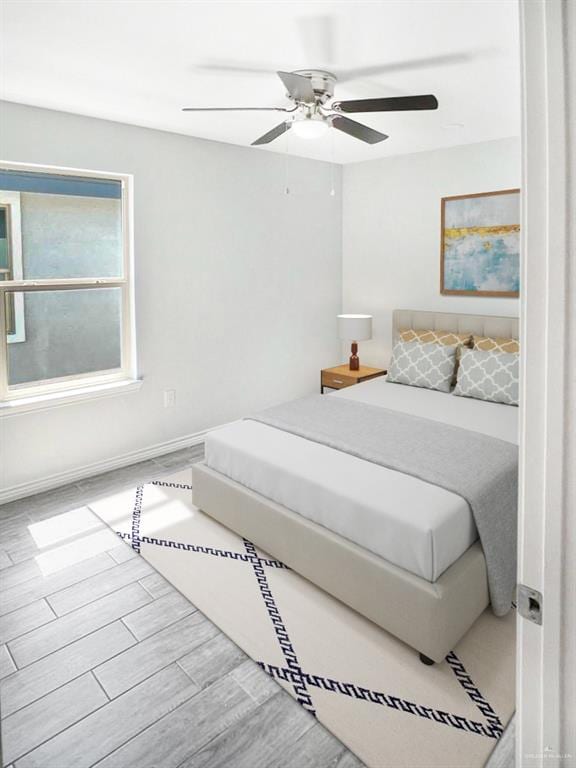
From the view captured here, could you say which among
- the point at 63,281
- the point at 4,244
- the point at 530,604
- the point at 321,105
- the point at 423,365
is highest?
the point at 321,105

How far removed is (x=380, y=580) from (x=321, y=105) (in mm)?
2395

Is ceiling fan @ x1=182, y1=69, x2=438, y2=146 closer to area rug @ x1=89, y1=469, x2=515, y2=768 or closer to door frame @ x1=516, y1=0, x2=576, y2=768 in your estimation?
door frame @ x1=516, y1=0, x2=576, y2=768

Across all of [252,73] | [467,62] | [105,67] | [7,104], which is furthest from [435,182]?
[7,104]

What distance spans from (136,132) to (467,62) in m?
2.32

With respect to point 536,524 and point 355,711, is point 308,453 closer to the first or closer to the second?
point 355,711

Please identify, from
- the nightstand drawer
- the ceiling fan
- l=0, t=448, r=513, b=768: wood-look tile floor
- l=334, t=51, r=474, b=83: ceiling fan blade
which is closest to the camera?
l=0, t=448, r=513, b=768: wood-look tile floor

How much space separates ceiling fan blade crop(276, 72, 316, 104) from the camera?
218 centimetres

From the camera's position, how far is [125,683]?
6.29 ft

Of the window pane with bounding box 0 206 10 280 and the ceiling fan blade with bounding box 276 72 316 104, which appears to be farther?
the window pane with bounding box 0 206 10 280

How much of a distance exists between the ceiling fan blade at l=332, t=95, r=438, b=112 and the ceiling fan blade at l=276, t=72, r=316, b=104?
16 centimetres

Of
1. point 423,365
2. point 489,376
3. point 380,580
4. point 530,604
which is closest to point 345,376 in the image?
point 423,365

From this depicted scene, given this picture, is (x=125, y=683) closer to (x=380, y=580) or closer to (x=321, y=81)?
(x=380, y=580)

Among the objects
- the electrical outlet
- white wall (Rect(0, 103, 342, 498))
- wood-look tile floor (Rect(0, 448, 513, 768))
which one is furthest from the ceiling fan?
wood-look tile floor (Rect(0, 448, 513, 768))

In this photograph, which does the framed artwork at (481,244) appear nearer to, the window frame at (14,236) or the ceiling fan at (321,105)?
the ceiling fan at (321,105)
